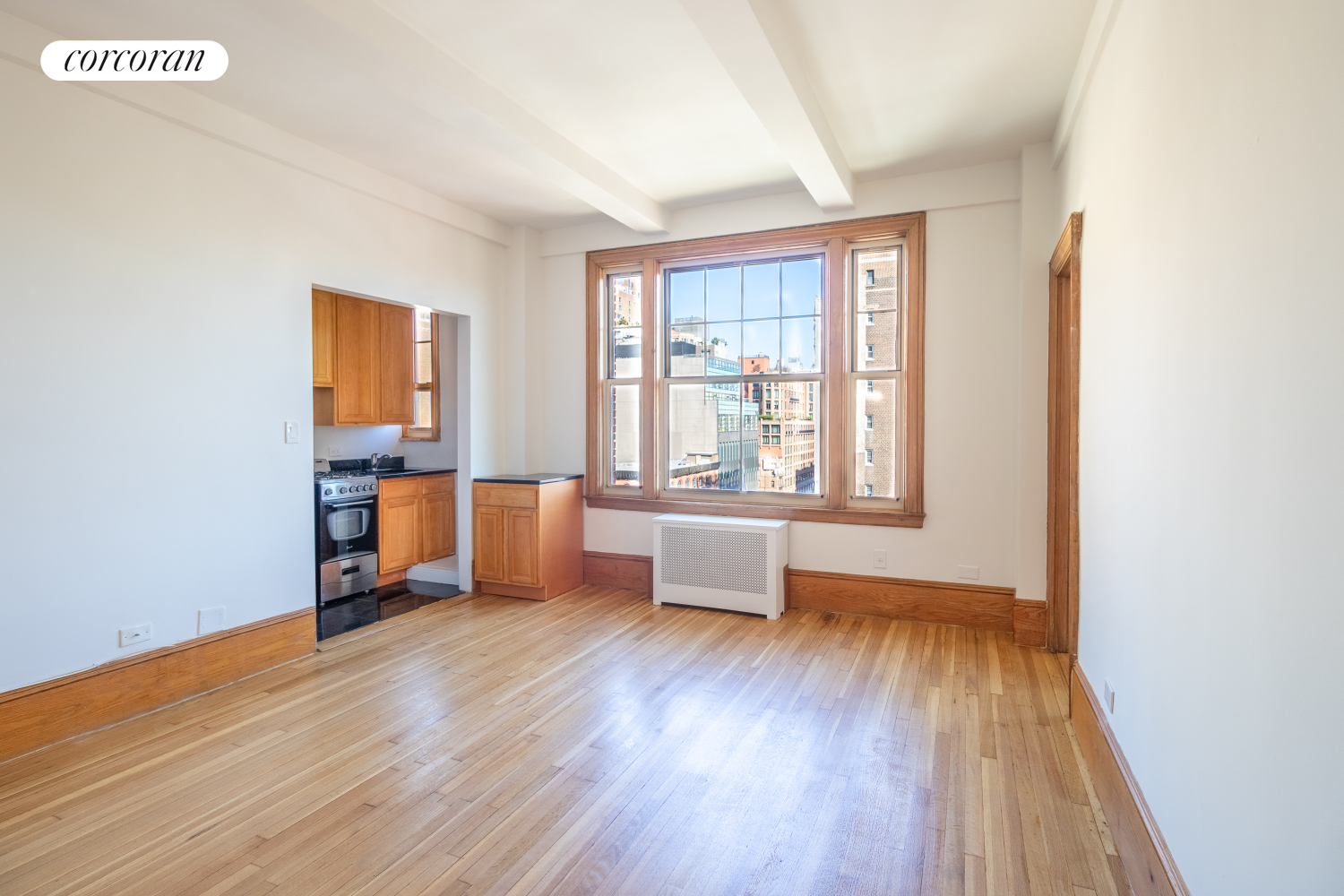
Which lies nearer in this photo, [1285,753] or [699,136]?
[1285,753]

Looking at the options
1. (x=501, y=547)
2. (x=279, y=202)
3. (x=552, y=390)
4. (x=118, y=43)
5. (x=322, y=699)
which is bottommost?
(x=322, y=699)

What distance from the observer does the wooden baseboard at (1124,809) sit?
62.4 inches

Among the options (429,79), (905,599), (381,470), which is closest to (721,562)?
(905,599)

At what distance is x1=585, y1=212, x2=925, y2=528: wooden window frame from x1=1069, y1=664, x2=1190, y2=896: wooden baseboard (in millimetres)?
1906

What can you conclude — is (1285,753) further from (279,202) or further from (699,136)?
(279,202)

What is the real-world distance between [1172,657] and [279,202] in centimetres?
429

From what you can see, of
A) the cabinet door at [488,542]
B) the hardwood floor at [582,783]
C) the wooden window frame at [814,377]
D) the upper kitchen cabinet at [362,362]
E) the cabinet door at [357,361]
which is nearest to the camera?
the hardwood floor at [582,783]

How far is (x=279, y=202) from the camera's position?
11.6 ft

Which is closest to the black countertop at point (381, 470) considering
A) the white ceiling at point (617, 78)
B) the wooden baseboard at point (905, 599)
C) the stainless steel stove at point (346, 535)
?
the stainless steel stove at point (346, 535)

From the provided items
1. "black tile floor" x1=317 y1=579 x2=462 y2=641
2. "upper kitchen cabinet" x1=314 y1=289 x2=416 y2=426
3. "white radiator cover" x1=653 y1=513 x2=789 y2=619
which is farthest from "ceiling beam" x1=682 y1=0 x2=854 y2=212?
"black tile floor" x1=317 y1=579 x2=462 y2=641

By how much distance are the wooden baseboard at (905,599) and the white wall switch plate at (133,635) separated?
3600 mm

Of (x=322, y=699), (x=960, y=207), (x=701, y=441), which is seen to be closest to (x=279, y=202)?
(x=322, y=699)

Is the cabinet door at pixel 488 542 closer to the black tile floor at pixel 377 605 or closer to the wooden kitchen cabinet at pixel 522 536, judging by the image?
the wooden kitchen cabinet at pixel 522 536

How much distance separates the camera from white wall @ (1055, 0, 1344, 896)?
3.12 ft
